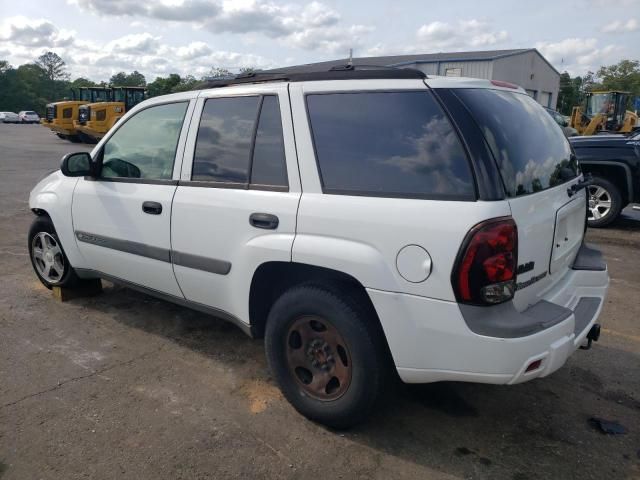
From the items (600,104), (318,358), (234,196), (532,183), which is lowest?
(318,358)

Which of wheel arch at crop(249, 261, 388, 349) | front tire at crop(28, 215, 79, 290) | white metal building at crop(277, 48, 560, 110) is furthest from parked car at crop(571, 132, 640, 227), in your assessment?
white metal building at crop(277, 48, 560, 110)

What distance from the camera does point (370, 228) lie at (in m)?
2.52

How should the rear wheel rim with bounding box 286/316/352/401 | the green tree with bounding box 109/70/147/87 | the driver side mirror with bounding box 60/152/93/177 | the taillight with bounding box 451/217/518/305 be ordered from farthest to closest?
the green tree with bounding box 109/70/147/87 → the driver side mirror with bounding box 60/152/93/177 → the rear wheel rim with bounding box 286/316/352/401 → the taillight with bounding box 451/217/518/305

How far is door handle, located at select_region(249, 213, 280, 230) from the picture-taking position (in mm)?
2888

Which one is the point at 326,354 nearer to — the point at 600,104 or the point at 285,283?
the point at 285,283

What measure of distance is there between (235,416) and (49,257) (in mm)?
2727

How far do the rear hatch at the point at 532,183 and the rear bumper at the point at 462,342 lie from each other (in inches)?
7.0

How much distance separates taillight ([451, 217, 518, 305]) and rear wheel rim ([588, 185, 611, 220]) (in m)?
6.39

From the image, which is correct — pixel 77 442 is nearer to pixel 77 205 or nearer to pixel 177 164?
pixel 177 164

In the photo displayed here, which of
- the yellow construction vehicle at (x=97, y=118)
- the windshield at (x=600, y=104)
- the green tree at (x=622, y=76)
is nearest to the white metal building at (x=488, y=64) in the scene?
the yellow construction vehicle at (x=97, y=118)

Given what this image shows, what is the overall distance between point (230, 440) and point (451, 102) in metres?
2.05

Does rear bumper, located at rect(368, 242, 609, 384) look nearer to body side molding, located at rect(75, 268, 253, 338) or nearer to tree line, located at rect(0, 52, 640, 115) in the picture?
body side molding, located at rect(75, 268, 253, 338)

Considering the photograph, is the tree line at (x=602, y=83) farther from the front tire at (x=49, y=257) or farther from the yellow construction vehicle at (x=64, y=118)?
the front tire at (x=49, y=257)

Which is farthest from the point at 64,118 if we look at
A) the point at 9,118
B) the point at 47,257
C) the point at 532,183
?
the point at 9,118
